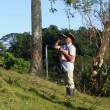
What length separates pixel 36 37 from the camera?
15016 millimetres

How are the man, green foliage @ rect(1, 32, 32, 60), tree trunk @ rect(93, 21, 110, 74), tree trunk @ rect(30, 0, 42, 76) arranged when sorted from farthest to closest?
green foliage @ rect(1, 32, 32, 60) → tree trunk @ rect(93, 21, 110, 74) → tree trunk @ rect(30, 0, 42, 76) → the man

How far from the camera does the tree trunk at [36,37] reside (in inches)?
583

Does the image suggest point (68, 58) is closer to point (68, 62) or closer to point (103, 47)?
point (68, 62)

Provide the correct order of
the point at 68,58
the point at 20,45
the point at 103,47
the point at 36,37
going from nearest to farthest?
the point at 68,58 → the point at 36,37 → the point at 103,47 → the point at 20,45

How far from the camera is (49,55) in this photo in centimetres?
3847

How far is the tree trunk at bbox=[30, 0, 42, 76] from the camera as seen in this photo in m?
14.8

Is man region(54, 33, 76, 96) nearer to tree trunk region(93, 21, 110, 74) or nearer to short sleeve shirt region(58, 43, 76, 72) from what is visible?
short sleeve shirt region(58, 43, 76, 72)

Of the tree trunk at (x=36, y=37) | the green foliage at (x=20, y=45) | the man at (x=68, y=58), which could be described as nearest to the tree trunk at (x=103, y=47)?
the tree trunk at (x=36, y=37)

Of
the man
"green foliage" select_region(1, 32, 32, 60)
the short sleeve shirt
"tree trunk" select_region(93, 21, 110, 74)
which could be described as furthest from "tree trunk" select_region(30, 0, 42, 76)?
"green foliage" select_region(1, 32, 32, 60)

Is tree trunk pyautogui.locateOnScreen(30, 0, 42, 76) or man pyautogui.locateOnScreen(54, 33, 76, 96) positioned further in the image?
tree trunk pyautogui.locateOnScreen(30, 0, 42, 76)

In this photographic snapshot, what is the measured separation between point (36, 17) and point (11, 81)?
5.10 meters

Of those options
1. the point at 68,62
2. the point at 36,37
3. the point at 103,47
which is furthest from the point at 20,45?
the point at 68,62

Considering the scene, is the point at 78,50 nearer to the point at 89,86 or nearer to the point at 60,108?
the point at 89,86

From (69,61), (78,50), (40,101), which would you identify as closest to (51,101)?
(40,101)
